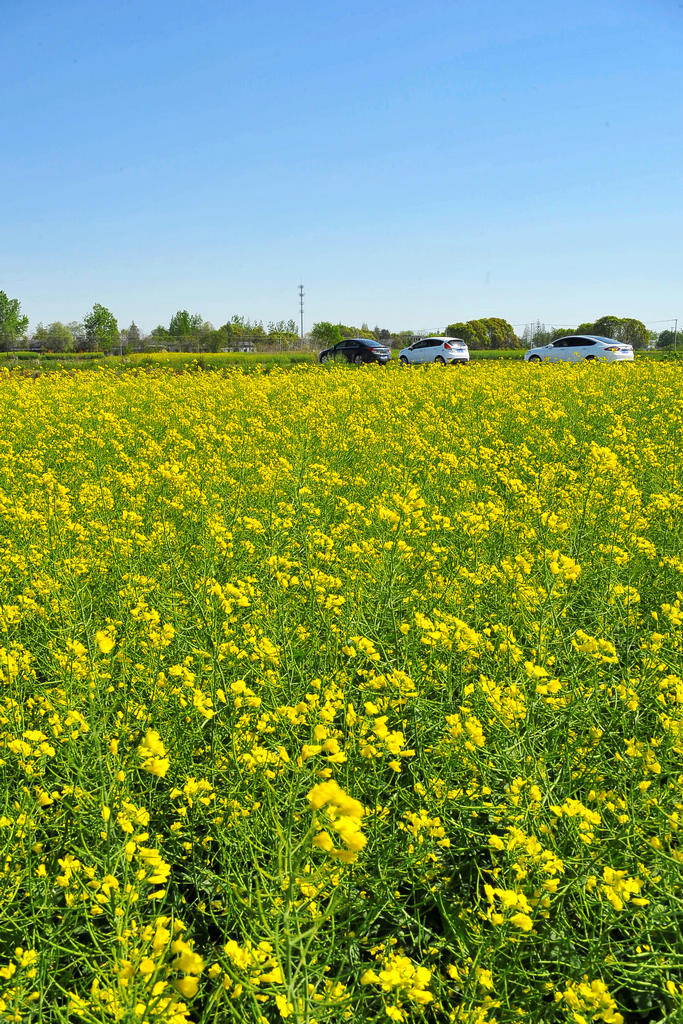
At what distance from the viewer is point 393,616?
2.80 m

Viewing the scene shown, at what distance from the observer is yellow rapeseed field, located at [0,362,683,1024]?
147 cm

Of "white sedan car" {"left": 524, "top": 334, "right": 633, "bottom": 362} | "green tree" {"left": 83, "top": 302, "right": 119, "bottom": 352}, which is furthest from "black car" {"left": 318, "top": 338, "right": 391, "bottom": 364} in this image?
"green tree" {"left": 83, "top": 302, "right": 119, "bottom": 352}

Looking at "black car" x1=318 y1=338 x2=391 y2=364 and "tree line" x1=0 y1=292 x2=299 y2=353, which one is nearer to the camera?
"black car" x1=318 y1=338 x2=391 y2=364

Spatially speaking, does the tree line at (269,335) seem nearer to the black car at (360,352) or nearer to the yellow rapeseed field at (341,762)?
the black car at (360,352)

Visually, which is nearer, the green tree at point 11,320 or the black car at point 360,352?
the black car at point 360,352

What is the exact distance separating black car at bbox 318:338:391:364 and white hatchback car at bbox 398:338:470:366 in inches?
40.1

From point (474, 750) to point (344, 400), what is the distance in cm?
850

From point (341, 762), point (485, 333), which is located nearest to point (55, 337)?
point (485, 333)

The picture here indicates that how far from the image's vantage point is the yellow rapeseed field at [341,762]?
147 cm

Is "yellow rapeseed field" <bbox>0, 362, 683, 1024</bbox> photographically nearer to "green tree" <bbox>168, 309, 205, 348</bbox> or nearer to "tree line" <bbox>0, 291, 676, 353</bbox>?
"tree line" <bbox>0, 291, 676, 353</bbox>

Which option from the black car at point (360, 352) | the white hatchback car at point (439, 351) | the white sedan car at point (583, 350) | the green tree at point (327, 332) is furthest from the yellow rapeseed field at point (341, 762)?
the green tree at point (327, 332)

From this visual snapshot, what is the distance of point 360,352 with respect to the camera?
25234 mm

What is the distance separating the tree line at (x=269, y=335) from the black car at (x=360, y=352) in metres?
10.7

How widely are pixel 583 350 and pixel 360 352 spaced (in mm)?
7829
